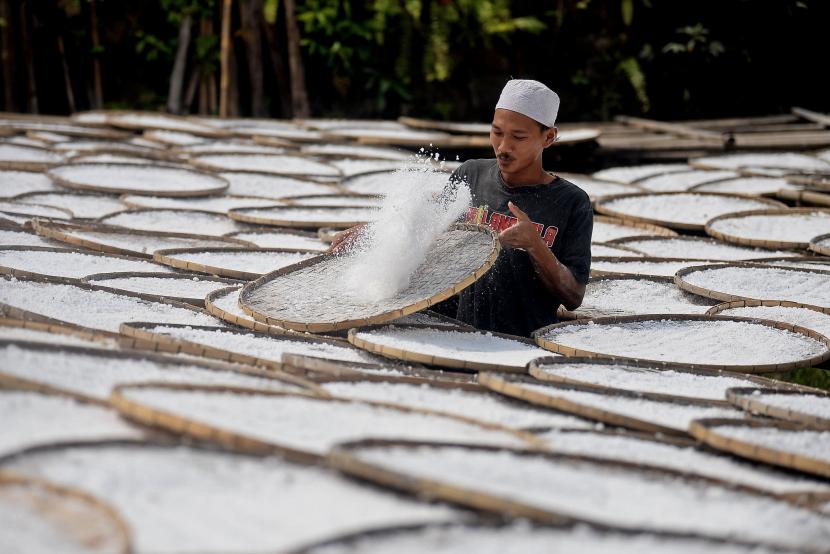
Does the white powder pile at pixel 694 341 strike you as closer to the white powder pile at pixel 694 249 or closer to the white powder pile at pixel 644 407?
the white powder pile at pixel 644 407

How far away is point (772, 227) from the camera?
4.28 m

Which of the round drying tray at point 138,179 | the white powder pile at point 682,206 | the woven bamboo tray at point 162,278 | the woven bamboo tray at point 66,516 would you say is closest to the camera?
the woven bamboo tray at point 66,516

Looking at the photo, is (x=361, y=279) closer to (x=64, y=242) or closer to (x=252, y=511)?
(x=64, y=242)

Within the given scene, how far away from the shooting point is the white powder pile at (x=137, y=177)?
462 cm

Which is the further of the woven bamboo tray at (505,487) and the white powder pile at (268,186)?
the white powder pile at (268,186)

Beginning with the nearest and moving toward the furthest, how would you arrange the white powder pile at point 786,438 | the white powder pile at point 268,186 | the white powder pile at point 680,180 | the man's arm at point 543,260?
1. the white powder pile at point 786,438
2. the man's arm at point 543,260
3. the white powder pile at point 268,186
4. the white powder pile at point 680,180

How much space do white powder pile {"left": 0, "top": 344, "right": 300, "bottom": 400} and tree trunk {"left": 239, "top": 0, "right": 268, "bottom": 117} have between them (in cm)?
664

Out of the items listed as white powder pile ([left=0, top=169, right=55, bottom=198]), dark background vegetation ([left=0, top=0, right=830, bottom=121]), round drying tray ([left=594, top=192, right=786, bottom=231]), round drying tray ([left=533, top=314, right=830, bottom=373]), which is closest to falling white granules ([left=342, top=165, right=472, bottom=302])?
round drying tray ([left=533, top=314, right=830, bottom=373])

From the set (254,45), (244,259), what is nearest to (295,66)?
(254,45)

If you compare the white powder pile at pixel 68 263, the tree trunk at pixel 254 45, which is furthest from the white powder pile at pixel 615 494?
the tree trunk at pixel 254 45

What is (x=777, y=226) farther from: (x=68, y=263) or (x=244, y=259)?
(x=68, y=263)

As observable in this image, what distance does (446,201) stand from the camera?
3057 mm

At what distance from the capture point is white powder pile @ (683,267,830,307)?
3365 millimetres

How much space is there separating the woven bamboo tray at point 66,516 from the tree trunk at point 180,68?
769 cm
